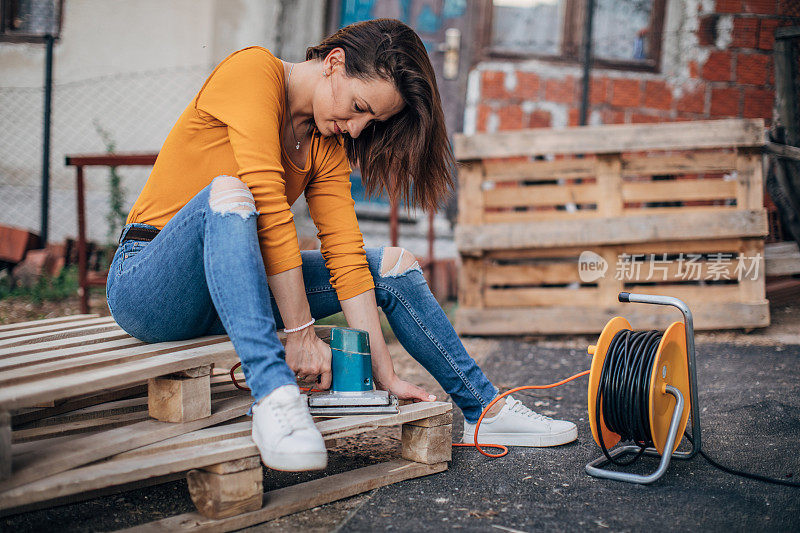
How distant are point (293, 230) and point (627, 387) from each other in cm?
119

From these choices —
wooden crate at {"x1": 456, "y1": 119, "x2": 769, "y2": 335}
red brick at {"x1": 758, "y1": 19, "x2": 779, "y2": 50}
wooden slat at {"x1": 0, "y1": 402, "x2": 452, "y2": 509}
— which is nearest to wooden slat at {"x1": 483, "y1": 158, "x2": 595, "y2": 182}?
wooden crate at {"x1": 456, "y1": 119, "x2": 769, "y2": 335}

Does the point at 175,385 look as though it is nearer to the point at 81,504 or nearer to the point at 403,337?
the point at 81,504

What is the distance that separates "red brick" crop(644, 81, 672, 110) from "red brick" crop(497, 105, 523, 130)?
1.24m

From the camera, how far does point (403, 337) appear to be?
103 inches

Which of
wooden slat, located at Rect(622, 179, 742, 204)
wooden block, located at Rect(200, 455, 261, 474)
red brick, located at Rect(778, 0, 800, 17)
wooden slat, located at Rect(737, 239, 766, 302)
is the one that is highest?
red brick, located at Rect(778, 0, 800, 17)

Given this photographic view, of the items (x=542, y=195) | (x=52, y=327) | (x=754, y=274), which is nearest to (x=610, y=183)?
(x=542, y=195)

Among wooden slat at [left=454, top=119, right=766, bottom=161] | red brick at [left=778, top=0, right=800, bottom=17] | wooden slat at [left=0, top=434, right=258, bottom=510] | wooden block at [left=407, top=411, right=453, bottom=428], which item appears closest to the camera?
wooden slat at [left=0, top=434, right=258, bottom=510]

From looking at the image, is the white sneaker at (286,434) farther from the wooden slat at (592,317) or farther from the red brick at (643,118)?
the red brick at (643,118)

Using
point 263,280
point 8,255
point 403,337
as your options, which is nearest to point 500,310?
point 403,337

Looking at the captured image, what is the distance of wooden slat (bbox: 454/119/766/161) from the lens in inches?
175

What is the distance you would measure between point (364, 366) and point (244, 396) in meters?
0.51

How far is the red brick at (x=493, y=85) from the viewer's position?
268 inches

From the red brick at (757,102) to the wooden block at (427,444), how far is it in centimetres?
555

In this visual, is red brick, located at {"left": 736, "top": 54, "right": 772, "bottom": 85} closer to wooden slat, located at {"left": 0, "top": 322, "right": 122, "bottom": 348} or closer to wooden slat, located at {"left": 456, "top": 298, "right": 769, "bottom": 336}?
wooden slat, located at {"left": 456, "top": 298, "right": 769, "bottom": 336}
